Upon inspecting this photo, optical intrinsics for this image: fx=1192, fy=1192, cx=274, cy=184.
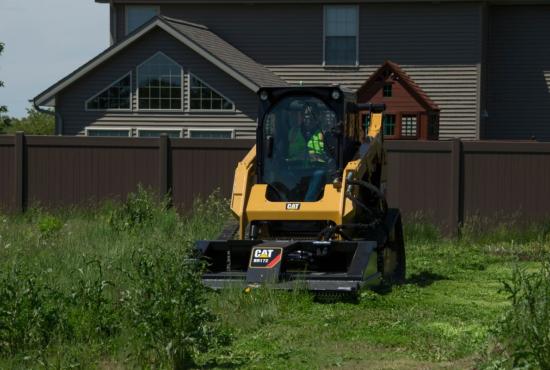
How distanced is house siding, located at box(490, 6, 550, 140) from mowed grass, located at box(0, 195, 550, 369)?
16.8m

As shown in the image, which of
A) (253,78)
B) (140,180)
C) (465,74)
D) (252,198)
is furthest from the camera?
(465,74)

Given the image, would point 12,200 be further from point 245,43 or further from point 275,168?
point 245,43

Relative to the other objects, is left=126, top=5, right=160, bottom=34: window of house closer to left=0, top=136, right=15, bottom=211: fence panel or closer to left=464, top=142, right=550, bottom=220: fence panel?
left=0, top=136, right=15, bottom=211: fence panel

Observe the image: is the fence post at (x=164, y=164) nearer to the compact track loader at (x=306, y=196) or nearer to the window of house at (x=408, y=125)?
the compact track loader at (x=306, y=196)

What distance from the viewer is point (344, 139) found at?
14.4 meters

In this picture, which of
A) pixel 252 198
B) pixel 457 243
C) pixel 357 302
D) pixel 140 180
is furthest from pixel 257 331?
pixel 140 180

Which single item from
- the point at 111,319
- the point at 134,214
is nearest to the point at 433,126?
the point at 134,214

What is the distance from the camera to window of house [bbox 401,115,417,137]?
102 ft

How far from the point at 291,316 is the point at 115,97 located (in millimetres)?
20128

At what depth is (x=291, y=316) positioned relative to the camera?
11797 mm

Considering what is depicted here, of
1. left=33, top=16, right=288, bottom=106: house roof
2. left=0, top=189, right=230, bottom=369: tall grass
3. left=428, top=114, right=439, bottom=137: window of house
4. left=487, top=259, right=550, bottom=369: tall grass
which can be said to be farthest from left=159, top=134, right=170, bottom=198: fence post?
left=487, top=259, right=550, bottom=369: tall grass

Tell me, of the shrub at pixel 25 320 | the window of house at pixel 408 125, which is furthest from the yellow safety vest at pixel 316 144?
the window of house at pixel 408 125

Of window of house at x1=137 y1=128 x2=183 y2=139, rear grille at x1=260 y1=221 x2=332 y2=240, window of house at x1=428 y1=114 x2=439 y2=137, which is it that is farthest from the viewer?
window of house at x1=428 y1=114 x2=439 y2=137

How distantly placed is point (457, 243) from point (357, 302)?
861 centimetres
